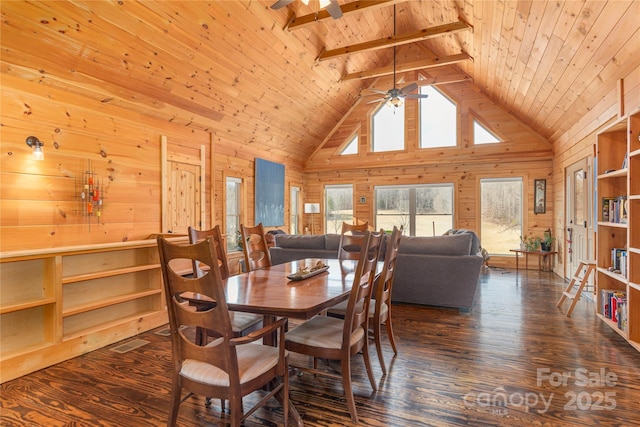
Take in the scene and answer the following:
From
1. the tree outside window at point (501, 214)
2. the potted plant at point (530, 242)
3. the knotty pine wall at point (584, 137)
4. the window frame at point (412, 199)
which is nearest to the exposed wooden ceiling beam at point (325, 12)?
the knotty pine wall at point (584, 137)

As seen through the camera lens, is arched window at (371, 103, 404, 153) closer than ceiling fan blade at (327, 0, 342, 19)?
No

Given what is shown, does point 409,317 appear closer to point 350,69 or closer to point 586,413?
point 586,413

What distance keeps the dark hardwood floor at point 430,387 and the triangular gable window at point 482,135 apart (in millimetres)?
5006

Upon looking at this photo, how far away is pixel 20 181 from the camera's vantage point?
3127 millimetres

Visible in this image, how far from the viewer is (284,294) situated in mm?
2014

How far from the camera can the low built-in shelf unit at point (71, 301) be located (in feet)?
9.07

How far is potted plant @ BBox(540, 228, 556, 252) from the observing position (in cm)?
666

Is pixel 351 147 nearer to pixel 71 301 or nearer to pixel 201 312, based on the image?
pixel 71 301

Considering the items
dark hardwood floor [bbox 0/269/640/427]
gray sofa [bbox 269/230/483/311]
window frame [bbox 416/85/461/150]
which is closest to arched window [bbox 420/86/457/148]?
window frame [bbox 416/85/461/150]

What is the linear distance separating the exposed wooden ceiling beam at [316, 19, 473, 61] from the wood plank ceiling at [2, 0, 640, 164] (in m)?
0.07

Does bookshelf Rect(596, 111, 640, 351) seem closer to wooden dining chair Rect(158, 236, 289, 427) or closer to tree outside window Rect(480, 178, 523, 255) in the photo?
wooden dining chair Rect(158, 236, 289, 427)

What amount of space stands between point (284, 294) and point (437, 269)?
2702 millimetres

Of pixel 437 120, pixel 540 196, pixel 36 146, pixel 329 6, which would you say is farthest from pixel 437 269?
pixel 437 120

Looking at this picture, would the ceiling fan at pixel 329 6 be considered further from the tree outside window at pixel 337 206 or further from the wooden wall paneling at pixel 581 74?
the tree outside window at pixel 337 206
